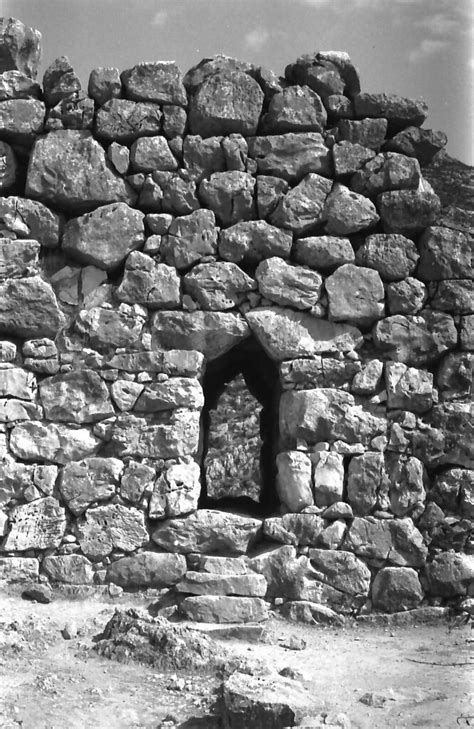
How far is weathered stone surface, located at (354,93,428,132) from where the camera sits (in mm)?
6590

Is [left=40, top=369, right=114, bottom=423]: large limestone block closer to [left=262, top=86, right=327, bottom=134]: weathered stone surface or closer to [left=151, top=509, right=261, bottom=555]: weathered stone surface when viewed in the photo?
[left=151, top=509, right=261, bottom=555]: weathered stone surface

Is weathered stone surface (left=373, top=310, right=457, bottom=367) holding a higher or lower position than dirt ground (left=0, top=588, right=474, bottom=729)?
higher

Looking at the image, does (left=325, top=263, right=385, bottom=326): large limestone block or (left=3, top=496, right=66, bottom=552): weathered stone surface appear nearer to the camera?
(left=3, top=496, right=66, bottom=552): weathered stone surface

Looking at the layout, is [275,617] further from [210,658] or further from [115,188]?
[115,188]

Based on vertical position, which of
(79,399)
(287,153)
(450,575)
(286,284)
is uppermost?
(287,153)

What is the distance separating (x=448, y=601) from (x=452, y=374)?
64.5 inches

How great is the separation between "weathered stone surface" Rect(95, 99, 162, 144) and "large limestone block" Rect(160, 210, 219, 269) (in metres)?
0.74

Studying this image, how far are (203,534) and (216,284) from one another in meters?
1.83

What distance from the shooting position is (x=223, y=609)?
5785 mm

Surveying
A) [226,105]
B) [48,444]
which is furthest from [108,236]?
[48,444]

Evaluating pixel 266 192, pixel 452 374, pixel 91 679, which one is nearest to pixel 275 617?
pixel 91 679

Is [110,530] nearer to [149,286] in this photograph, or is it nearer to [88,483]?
[88,483]

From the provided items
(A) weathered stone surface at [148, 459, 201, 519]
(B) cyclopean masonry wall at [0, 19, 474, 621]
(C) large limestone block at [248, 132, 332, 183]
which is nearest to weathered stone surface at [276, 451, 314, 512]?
(B) cyclopean masonry wall at [0, 19, 474, 621]

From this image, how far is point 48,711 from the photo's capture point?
13.2 feet
